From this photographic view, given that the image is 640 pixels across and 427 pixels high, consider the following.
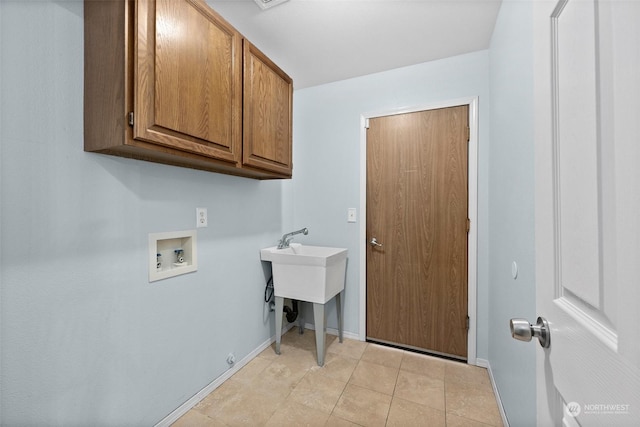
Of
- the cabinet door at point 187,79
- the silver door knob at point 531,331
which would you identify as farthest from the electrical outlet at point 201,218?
the silver door knob at point 531,331

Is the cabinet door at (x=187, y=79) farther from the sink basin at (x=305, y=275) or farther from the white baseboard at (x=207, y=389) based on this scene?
the white baseboard at (x=207, y=389)

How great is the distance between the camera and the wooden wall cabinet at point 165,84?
1.02 metres

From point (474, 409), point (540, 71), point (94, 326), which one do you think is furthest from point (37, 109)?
point (474, 409)

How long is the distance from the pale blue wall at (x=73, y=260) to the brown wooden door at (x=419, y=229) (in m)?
1.44

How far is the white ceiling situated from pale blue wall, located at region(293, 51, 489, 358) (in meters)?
0.15

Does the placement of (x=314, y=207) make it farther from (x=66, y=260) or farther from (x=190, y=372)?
(x=66, y=260)

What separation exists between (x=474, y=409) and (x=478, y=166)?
1.57 metres

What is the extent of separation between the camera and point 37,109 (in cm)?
98

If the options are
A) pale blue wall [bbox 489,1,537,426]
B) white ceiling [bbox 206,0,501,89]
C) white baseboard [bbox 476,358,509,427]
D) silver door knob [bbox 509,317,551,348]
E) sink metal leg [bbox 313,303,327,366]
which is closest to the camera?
silver door knob [bbox 509,317,551,348]

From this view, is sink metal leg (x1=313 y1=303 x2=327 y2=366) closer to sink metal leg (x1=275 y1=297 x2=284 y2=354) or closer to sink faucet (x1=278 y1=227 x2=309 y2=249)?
sink metal leg (x1=275 y1=297 x2=284 y2=354)

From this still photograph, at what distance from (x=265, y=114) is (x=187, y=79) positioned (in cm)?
59

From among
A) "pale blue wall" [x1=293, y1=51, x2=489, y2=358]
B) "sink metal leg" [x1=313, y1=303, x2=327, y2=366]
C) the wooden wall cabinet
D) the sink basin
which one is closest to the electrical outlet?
the wooden wall cabinet

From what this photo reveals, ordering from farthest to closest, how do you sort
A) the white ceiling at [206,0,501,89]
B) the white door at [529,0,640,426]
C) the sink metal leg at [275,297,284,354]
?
1. the sink metal leg at [275,297,284,354]
2. the white ceiling at [206,0,501,89]
3. the white door at [529,0,640,426]

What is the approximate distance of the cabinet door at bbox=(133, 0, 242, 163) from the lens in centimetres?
105
